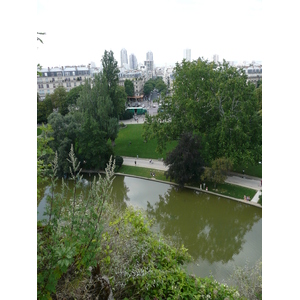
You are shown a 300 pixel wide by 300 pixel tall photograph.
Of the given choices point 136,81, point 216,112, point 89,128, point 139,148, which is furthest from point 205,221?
point 136,81

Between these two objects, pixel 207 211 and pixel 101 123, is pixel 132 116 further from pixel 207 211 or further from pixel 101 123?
pixel 207 211

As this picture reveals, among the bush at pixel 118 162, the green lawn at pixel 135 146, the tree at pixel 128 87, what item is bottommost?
the bush at pixel 118 162

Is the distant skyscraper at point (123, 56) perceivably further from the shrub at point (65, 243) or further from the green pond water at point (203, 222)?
the shrub at point (65, 243)

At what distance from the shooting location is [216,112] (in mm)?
12906

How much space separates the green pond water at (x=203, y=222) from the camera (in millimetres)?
7738

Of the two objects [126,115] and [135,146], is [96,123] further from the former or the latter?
[126,115]

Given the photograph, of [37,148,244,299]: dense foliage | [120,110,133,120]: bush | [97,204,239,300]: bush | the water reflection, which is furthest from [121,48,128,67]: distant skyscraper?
[97,204,239,300]: bush

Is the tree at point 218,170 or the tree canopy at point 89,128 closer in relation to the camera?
the tree at point 218,170

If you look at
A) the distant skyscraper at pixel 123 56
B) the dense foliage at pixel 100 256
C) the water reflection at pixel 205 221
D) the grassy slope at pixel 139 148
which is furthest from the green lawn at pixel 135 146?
the distant skyscraper at pixel 123 56

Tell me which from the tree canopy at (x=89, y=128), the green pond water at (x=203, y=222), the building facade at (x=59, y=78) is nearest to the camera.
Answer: the green pond water at (x=203, y=222)

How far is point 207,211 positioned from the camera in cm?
1036

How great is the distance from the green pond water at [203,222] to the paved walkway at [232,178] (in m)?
1.34

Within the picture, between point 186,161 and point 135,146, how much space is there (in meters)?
6.74
